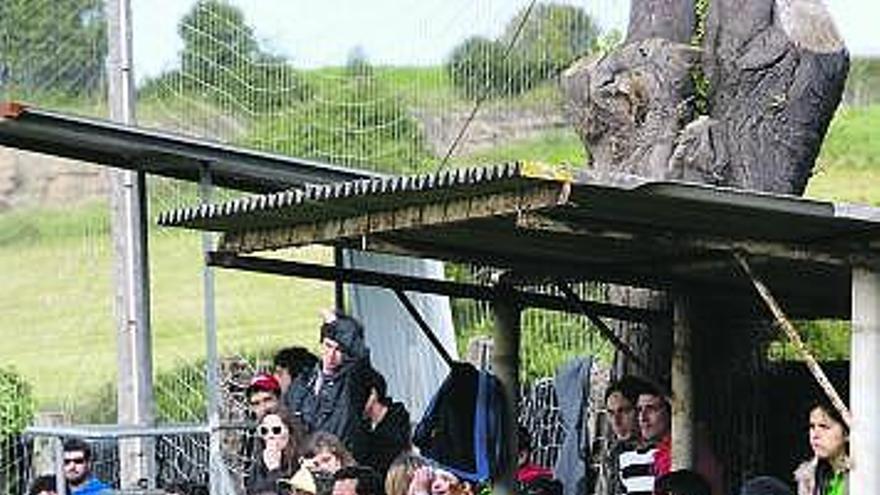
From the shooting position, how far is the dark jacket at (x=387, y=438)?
13.3 meters

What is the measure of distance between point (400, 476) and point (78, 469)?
3.00 meters

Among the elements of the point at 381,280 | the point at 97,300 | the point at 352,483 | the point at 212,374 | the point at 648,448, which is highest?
the point at 97,300

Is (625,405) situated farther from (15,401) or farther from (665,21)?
(15,401)

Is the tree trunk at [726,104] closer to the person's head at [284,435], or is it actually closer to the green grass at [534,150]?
the person's head at [284,435]

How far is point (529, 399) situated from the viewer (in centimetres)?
1702

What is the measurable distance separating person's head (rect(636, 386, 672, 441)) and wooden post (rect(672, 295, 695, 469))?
61 millimetres

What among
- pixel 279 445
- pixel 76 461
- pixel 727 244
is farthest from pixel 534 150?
pixel 727 244

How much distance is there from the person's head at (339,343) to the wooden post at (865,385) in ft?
9.77

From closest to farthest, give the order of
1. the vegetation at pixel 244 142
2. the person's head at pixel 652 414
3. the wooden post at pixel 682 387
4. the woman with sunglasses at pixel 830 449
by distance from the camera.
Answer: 1. the woman with sunglasses at pixel 830 449
2. the wooden post at pixel 682 387
3. the person's head at pixel 652 414
4. the vegetation at pixel 244 142

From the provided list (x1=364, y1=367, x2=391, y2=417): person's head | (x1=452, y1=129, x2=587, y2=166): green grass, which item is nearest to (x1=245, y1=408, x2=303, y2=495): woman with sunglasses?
(x1=364, y1=367, x2=391, y2=417): person's head

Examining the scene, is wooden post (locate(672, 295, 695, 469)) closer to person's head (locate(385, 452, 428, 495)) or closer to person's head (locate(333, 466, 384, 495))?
person's head (locate(385, 452, 428, 495))

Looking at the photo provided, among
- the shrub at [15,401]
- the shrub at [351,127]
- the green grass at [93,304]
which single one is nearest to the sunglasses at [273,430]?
the shrub at [351,127]

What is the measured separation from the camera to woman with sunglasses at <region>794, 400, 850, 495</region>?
36.4 ft

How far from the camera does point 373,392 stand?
13.3 metres
